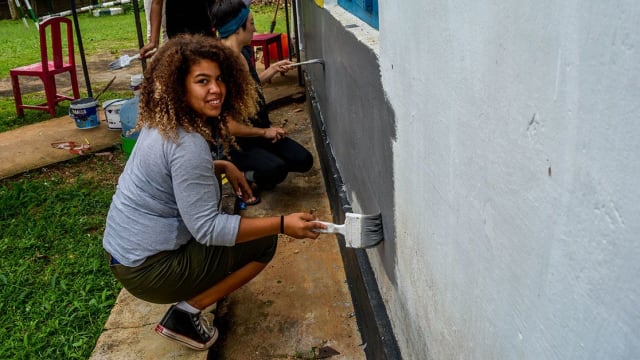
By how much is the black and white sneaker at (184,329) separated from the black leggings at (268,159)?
1621 millimetres

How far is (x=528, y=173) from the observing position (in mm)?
836

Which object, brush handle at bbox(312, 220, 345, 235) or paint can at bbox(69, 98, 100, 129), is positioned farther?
paint can at bbox(69, 98, 100, 129)

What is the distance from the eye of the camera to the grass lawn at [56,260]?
3.00 m

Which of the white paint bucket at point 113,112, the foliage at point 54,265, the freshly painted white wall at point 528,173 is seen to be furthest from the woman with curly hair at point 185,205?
the white paint bucket at point 113,112

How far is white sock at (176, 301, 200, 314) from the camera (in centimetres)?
266

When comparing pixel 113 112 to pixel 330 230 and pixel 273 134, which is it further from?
pixel 330 230

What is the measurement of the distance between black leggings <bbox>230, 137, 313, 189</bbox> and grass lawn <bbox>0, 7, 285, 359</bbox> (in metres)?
1.16

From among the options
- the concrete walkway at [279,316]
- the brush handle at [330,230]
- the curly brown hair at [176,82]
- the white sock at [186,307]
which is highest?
the curly brown hair at [176,82]

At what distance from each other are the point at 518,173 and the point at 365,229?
145 centimetres

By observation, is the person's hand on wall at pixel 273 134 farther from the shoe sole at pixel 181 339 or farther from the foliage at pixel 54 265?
the shoe sole at pixel 181 339

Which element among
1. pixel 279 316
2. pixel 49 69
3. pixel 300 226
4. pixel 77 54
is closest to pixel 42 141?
pixel 49 69

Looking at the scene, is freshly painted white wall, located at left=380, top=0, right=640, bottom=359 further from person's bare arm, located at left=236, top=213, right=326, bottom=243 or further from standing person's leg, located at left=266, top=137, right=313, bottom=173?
standing person's leg, located at left=266, top=137, right=313, bottom=173

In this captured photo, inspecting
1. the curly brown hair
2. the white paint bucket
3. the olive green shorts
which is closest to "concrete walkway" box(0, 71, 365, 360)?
the olive green shorts

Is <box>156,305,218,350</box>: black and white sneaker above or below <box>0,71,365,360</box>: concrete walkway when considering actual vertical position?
above
